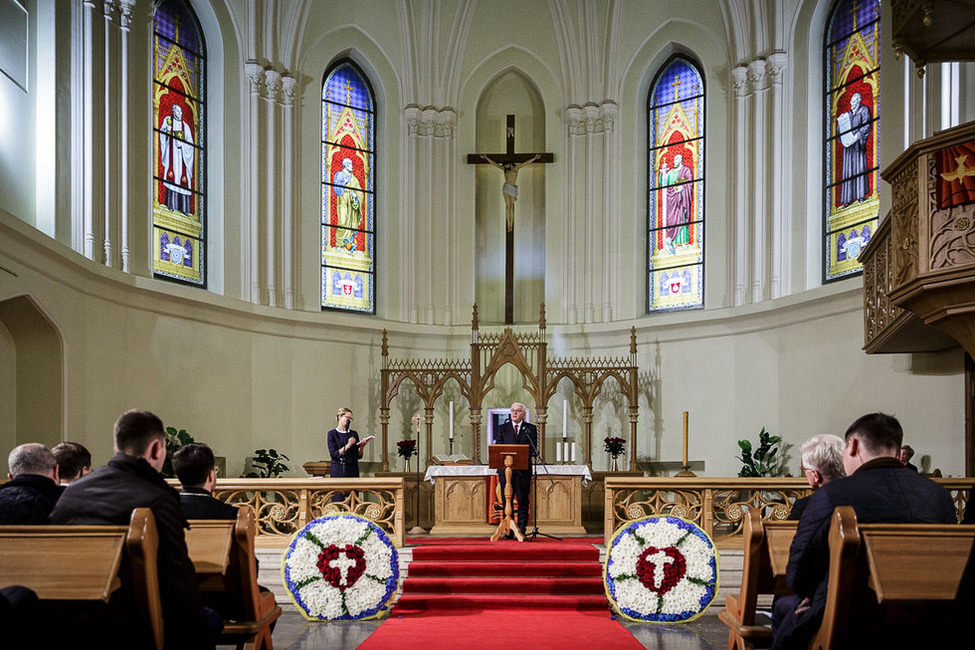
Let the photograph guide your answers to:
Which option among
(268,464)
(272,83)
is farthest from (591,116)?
(268,464)

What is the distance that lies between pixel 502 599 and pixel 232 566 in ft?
12.8

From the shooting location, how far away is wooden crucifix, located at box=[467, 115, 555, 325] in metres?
16.4

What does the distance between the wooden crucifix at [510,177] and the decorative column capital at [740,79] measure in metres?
3.24

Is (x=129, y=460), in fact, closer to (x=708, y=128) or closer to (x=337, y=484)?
(x=337, y=484)

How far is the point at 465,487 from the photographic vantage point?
38.1ft

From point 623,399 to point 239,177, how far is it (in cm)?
685

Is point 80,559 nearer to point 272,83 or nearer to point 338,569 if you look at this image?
point 338,569

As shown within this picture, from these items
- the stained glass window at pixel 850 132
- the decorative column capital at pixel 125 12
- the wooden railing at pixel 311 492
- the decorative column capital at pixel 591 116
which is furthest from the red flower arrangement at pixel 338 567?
the decorative column capital at pixel 591 116

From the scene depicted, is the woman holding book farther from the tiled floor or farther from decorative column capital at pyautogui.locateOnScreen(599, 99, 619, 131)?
decorative column capital at pyautogui.locateOnScreen(599, 99, 619, 131)

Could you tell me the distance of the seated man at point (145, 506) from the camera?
412cm

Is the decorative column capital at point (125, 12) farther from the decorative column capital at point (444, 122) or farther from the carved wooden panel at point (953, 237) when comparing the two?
the carved wooden panel at point (953, 237)

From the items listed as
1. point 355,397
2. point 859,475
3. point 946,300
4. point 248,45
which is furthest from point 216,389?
point 859,475

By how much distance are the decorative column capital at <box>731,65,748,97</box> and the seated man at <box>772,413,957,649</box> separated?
11648 mm

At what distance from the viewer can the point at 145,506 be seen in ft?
13.5
